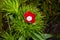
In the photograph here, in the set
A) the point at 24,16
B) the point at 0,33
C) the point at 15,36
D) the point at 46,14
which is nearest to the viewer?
the point at 24,16

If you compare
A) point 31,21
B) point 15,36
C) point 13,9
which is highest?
point 13,9

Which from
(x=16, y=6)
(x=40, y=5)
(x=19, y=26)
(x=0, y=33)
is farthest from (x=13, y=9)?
(x=40, y=5)

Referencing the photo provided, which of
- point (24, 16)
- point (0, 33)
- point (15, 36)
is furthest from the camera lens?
point (0, 33)

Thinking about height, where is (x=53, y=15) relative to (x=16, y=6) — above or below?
below

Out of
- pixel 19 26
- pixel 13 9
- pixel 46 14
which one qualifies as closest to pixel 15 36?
pixel 19 26

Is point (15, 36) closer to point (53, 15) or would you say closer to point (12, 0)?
point (12, 0)

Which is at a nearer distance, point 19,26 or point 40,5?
point 19,26

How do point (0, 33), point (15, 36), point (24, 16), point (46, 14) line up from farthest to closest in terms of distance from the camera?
point (46, 14) < point (0, 33) < point (15, 36) < point (24, 16)

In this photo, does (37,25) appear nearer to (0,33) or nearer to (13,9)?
(13,9)

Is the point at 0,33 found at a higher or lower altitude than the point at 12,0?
lower
